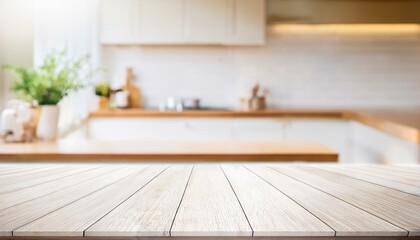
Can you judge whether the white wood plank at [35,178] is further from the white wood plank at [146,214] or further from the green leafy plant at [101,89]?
the green leafy plant at [101,89]

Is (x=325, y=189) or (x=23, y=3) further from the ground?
(x=23, y=3)

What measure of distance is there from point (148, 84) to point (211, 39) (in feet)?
2.54

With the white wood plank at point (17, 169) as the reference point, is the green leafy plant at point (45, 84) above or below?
above

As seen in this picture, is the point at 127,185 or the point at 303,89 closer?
the point at 127,185

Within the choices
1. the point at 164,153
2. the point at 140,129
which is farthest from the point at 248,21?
the point at 164,153

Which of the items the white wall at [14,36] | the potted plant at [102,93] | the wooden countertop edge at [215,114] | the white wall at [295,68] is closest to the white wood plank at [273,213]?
the white wall at [14,36]

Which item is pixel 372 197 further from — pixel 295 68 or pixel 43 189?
pixel 295 68

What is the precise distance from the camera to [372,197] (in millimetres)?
892

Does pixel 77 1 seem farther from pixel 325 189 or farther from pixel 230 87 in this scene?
pixel 325 189

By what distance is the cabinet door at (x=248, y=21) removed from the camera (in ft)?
12.4

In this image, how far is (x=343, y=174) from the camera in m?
1.19

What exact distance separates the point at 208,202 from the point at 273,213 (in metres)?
0.14

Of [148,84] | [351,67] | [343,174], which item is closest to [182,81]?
[148,84]

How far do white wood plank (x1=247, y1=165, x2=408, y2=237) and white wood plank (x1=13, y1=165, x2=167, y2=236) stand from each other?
0.34 meters
